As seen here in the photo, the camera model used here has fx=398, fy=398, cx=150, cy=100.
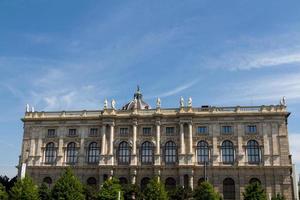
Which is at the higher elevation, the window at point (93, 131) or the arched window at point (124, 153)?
the window at point (93, 131)

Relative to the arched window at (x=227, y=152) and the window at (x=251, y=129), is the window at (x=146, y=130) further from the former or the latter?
the window at (x=251, y=129)

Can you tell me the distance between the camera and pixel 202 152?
2781 inches

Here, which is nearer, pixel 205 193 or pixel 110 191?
pixel 205 193

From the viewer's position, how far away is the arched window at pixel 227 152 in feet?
228

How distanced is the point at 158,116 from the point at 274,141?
20.7 metres

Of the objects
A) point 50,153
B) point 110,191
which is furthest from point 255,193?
point 50,153

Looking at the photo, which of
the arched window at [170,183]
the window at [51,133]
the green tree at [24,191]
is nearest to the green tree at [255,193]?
the arched window at [170,183]

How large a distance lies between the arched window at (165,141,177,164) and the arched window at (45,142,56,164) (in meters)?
21.2

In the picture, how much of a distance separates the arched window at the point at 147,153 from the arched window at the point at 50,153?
55.4 ft

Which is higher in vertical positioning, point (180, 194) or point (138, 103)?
point (138, 103)

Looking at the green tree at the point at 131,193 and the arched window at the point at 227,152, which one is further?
the arched window at the point at 227,152

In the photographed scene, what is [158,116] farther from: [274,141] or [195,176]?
[274,141]

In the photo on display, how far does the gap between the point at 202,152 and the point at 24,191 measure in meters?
30.5

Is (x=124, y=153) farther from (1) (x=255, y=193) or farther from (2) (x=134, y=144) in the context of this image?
(1) (x=255, y=193)
